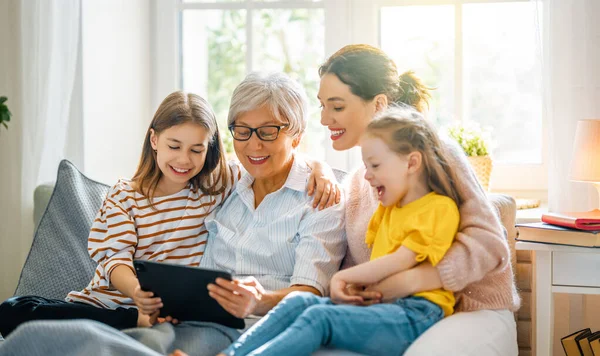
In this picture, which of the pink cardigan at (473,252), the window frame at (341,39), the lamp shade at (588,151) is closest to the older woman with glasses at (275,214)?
the pink cardigan at (473,252)

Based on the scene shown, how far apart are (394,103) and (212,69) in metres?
1.63

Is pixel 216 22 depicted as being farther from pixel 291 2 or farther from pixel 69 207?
pixel 69 207

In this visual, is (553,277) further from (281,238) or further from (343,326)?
(343,326)

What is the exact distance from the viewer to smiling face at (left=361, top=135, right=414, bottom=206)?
1.78 meters

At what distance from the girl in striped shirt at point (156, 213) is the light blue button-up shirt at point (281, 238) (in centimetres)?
Answer: 5

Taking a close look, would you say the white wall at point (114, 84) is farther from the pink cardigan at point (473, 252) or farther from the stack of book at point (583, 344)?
the stack of book at point (583, 344)

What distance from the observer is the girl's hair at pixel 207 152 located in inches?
84.1

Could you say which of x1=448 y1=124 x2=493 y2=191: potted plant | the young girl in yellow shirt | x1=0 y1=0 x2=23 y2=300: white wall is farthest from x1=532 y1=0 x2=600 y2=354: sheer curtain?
x1=0 y1=0 x2=23 y2=300: white wall

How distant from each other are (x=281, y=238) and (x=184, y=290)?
0.36 meters

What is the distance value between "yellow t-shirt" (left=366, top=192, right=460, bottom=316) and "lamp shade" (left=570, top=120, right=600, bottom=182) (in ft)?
2.89

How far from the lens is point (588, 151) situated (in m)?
2.47

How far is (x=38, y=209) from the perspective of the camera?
105 inches

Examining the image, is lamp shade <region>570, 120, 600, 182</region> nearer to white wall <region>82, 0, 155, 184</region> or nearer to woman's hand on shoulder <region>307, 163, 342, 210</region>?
woman's hand on shoulder <region>307, 163, 342, 210</region>

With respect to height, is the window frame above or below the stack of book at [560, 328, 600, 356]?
above
